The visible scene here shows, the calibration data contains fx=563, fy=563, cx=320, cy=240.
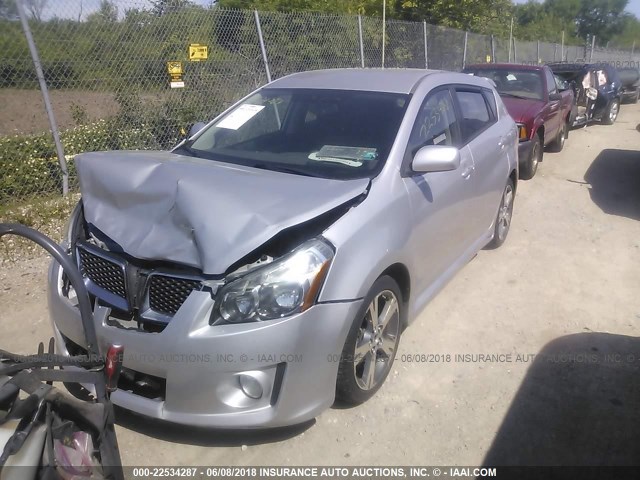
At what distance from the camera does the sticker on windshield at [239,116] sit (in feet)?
13.4

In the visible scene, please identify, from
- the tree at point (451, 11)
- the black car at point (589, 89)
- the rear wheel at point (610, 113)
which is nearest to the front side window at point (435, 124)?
the black car at point (589, 89)

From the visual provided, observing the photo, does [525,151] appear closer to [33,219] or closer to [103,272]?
[33,219]

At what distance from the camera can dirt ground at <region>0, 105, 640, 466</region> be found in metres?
2.91

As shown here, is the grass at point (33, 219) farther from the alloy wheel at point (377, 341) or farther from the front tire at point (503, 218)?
the front tire at point (503, 218)

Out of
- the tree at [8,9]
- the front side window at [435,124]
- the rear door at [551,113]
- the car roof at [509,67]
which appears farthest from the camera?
the car roof at [509,67]

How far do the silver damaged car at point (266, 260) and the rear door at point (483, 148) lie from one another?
66cm

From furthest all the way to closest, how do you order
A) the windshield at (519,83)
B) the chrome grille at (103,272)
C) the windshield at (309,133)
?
the windshield at (519,83), the windshield at (309,133), the chrome grille at (103,272)

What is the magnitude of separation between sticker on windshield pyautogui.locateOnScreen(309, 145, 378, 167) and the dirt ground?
53.0 inches

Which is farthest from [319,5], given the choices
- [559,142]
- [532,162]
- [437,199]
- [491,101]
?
[437,199]

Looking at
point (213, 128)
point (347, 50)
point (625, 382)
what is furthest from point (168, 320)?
point (347, 50)

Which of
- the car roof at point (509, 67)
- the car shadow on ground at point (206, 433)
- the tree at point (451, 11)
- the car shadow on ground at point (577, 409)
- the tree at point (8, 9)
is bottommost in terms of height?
the car shadow on ground at point (577, 409)

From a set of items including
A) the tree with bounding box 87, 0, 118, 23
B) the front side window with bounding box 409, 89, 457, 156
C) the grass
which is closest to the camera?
the front side window with bounding box 409, 89, 457, 156

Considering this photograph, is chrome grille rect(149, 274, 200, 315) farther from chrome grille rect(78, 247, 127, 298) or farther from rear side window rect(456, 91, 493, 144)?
rear side window rect(456, 91, 493, 144)

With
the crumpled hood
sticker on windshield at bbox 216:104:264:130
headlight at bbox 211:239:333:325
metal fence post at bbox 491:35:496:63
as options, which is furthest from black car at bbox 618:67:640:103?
headlight at bbox 211:239:333:325
